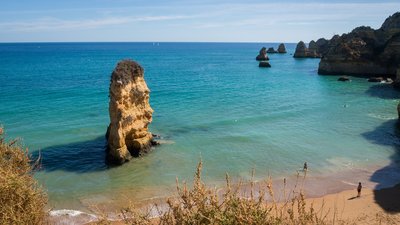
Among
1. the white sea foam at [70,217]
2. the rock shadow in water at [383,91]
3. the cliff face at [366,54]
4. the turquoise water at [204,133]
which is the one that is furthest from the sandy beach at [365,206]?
the cliff face at [366,54]

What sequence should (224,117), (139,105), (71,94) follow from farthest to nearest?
Answer: (71,94), (224,117), (139,105)

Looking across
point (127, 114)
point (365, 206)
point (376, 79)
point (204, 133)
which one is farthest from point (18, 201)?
point (376, 79)

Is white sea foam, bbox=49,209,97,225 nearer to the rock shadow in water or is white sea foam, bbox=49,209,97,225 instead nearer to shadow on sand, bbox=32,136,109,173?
shadow on sand, bbox=32,136,109,173

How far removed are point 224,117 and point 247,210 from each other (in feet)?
102

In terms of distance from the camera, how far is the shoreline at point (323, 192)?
1836cm

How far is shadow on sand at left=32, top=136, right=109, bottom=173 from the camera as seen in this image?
79.5 ft

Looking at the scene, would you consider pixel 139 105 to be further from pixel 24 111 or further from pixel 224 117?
pixel 24 111

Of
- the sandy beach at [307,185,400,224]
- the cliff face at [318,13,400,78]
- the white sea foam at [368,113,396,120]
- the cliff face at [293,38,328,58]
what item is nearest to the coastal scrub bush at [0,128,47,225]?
the sandy beach at [307,185,400,224]

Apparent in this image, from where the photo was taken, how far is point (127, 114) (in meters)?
25.6

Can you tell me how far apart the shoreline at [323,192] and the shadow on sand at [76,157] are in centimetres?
497

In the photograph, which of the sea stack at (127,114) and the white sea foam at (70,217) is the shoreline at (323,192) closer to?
the white sea foam at (70,217)

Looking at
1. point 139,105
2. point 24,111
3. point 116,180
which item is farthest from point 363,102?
point 24,111

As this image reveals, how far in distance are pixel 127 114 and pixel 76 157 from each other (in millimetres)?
4815

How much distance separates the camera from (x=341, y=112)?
136ft
